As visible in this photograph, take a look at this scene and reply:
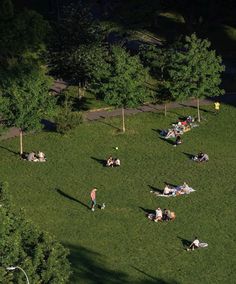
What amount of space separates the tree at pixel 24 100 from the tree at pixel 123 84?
16.0 ft

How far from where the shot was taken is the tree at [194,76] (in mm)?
61438

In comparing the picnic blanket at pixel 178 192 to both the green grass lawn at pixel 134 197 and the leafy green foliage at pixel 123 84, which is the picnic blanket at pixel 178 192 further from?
the leafy green foliage at pixel 123 84

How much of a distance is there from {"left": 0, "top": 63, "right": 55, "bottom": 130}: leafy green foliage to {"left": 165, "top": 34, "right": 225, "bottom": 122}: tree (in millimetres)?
10277

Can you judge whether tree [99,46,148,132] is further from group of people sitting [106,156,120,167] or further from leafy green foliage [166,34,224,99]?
group of people sitting [106,156,120,167]

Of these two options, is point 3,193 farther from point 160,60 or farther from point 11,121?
point 160,60

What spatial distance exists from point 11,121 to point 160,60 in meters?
17.2

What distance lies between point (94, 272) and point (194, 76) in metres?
25.3

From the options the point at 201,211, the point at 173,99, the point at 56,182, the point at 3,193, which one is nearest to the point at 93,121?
the point at 173,99

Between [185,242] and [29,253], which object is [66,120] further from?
[29,253]

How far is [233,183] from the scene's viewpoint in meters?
50.8

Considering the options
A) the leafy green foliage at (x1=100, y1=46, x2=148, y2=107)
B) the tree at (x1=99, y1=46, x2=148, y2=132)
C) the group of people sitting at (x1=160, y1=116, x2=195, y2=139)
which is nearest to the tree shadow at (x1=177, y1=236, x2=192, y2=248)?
the group of people sitting at (x1=160, y1=116, x2=195, y2=139)

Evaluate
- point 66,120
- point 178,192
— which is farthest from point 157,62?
point 178,192

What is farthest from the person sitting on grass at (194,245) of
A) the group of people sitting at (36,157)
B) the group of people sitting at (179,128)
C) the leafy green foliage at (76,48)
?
the leafy green foliage at (76,48)

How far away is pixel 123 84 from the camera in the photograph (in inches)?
2343
